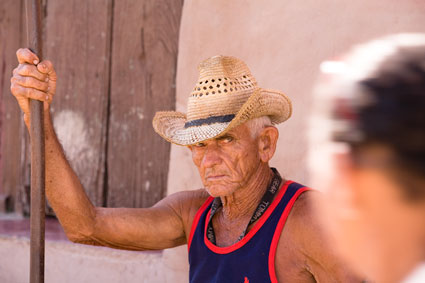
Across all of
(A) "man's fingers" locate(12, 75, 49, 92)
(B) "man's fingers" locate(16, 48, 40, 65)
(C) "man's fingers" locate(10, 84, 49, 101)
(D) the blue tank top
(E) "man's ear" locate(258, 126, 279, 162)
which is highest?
(B) "man's fingers" locate(16, 48, 40, 65)

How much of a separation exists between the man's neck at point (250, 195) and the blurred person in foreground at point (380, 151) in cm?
145

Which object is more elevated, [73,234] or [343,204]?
[343,204]

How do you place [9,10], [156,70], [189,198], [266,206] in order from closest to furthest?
[266,206], [189,198], [156,70], [9,10]

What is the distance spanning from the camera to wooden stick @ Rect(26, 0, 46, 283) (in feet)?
6.83

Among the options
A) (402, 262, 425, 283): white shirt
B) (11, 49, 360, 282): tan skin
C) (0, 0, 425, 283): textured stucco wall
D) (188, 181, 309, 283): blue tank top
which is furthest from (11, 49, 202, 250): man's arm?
(402, 262, 425, 283): white shirt

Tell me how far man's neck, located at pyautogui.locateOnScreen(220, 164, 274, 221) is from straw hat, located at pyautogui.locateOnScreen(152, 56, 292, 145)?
0.86 feet

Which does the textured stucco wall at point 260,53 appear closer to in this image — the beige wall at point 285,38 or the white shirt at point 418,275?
the beige wall at point 285,38

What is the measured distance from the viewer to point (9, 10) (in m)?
4.11

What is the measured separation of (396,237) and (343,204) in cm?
11

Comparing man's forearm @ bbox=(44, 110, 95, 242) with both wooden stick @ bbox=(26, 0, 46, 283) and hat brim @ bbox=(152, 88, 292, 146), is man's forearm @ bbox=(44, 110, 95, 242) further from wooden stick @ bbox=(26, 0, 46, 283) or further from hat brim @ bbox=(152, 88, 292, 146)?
hat brim @ bbox=(152, 88, 292, 146)

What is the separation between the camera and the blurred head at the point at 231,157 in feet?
7.76

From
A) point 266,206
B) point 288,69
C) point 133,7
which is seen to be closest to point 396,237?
point 266,206

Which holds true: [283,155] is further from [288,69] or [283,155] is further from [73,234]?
[73,234]

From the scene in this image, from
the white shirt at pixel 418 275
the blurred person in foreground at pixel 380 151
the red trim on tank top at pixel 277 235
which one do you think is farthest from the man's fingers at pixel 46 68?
the white shirt at pixel 418 275
